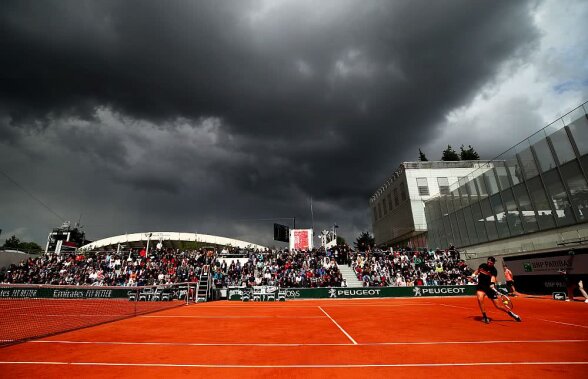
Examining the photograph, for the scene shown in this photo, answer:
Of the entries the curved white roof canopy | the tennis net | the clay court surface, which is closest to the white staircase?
the tennis net

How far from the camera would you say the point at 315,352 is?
22.1 feet

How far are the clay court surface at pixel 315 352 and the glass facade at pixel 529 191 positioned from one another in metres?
16.8

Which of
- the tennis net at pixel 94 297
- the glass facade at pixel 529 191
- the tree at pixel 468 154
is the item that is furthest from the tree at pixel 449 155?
the tennis net at pixel 94 297

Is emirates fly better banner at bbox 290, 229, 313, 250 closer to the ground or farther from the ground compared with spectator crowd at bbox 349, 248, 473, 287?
farther from the ground

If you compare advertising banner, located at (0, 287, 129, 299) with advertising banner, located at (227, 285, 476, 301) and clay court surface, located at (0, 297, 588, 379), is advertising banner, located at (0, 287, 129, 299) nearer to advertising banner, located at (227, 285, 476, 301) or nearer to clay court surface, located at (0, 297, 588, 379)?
advertising banner, located at (227, 285, 476, 301)

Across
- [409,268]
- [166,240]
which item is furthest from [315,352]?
[166,240]

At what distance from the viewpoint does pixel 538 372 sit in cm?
509

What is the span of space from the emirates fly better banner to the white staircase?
9484 mm

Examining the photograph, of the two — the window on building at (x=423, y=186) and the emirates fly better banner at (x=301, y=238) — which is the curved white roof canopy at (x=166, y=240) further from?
the window on building at (x=423, y=186)

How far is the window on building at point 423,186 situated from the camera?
48.7m

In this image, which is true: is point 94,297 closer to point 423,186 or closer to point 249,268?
point 249,268

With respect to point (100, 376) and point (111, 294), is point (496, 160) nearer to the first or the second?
point (100, 376)

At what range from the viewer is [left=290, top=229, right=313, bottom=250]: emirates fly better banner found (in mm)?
42094

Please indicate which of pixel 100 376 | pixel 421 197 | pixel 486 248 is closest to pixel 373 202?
pixel 421 197
